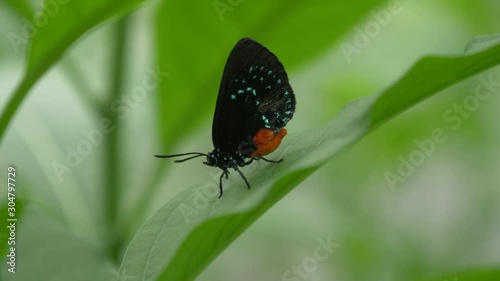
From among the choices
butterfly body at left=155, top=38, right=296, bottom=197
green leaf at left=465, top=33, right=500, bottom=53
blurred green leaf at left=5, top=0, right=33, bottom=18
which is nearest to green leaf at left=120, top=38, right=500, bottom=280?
green leaf at left=465, top=33, right=500, bottom=53

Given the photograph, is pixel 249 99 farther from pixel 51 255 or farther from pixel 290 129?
pixel 290 129

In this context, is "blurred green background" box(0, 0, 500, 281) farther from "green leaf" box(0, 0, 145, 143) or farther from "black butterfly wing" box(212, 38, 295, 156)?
"black butterfly wing" box(212, 38, 295, 156)

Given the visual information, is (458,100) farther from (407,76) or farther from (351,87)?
(407,76)

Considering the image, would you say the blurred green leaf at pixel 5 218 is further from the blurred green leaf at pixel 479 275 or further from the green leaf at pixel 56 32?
the blurred green leaf at pixel 479 275

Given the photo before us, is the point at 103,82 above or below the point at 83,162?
above

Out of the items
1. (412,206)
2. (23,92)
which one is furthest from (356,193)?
(23,92)

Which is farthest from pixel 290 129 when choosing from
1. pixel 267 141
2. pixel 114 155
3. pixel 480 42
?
pixel 480 42
